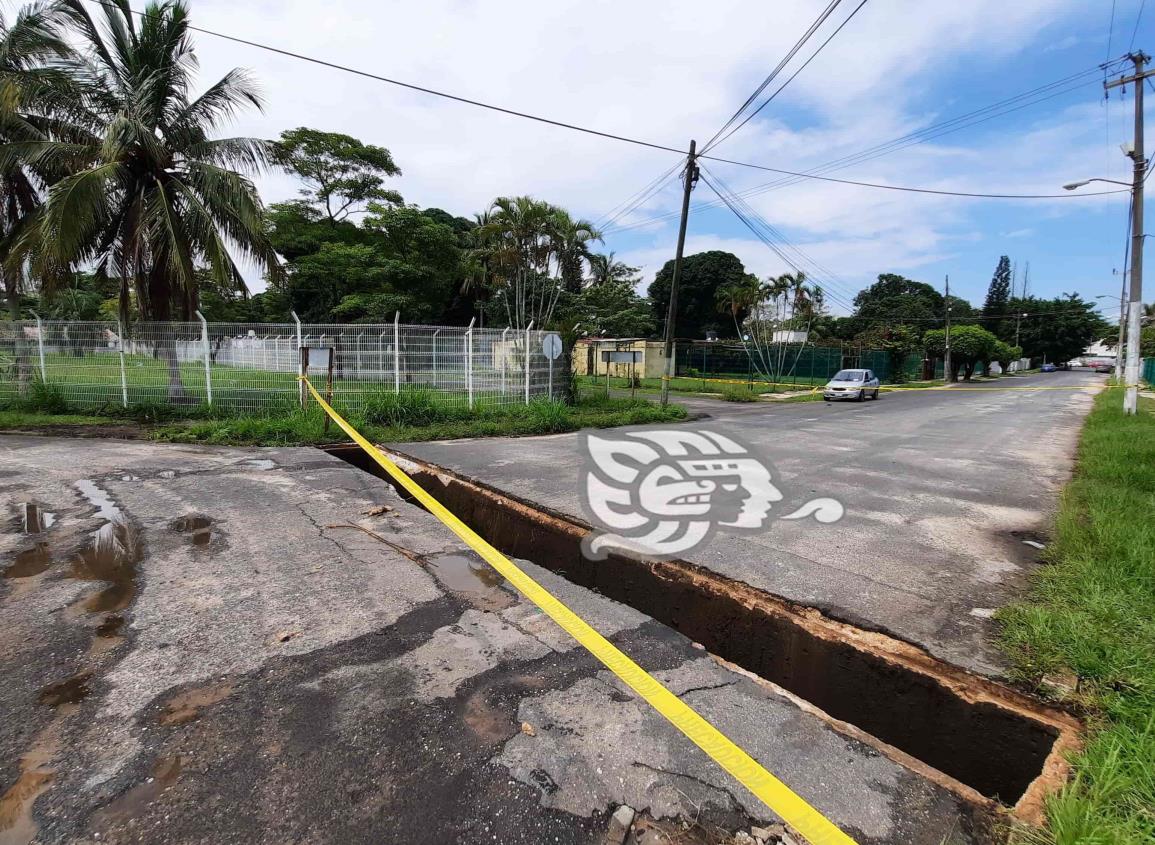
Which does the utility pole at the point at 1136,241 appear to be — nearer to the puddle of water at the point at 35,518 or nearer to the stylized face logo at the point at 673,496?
the stylized face logo at the point at 673,496

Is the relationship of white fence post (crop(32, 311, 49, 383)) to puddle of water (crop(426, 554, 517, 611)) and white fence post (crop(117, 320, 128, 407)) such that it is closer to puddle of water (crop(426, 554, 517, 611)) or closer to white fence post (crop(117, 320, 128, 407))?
white fence post (crop(117, 320, 128, 407))

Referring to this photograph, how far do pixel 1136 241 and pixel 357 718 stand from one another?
64.5 ft

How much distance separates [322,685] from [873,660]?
8.95 feet

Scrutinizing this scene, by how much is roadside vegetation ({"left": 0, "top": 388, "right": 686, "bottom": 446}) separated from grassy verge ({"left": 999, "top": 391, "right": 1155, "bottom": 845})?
8.19m

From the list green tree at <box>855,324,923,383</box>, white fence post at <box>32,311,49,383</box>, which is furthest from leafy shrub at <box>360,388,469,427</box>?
green tree at <box>855,324,923,383</box>

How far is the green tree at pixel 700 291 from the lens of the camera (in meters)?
48.8

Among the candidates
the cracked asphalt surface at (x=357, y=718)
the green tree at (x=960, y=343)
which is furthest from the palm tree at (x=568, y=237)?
the green tree at (x=960, y=343)

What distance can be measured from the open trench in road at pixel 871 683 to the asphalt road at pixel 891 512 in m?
0.19

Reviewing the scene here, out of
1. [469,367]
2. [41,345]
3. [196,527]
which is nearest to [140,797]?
[196,527]

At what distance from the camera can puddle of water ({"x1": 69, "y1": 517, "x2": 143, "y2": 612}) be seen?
3.20 m

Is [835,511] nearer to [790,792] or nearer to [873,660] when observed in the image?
[873,660]

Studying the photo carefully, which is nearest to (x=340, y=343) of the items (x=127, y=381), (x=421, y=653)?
(x=127, y=381)

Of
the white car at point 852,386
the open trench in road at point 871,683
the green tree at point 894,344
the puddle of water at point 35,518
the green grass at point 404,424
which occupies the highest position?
the green tree at point 894,344

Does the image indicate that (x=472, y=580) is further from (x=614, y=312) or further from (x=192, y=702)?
(x=614, y=312)
